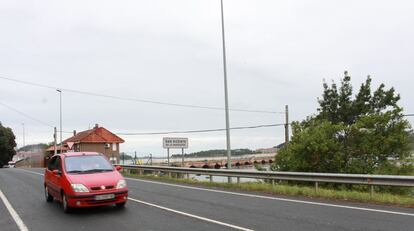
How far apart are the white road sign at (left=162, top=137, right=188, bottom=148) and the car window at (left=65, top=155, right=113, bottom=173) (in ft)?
58.1

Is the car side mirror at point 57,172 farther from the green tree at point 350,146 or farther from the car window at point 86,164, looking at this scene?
the green tree at point 350,146

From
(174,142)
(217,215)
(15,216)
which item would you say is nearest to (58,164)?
(15,216)

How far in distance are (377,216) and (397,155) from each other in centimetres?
2029

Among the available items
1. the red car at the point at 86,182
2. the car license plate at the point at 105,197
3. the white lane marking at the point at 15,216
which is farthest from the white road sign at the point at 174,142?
the car license plate at the point at 105,197

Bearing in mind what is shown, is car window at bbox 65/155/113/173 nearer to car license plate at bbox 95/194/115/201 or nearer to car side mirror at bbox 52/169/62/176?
car side mirror at bbox 52/169/62/176

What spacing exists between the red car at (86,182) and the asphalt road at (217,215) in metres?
0.34

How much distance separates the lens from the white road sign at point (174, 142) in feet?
99.6

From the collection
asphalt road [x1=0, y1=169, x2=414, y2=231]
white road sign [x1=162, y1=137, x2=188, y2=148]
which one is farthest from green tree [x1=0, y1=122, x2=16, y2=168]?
asphalt road [x1=0, y1=169, x2=414, y2=231]

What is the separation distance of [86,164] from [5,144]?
3519 inches

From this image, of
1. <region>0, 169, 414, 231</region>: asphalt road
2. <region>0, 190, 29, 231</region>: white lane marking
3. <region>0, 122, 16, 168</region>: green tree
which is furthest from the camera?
<region>0, 122, 16, 168</region>: green tree

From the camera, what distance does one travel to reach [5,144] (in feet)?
306

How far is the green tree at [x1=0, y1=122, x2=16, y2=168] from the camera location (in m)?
93.0

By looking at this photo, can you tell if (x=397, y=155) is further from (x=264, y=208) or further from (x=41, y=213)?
(x=41, y=213)

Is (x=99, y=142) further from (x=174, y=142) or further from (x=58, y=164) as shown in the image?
(x=58, y=164)
